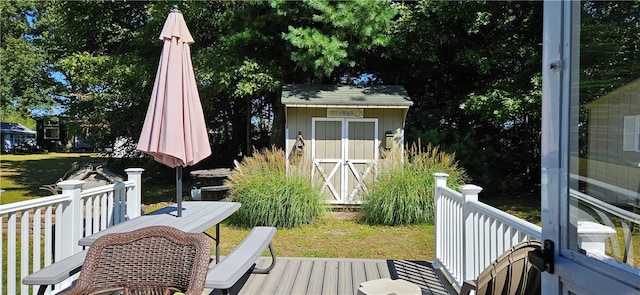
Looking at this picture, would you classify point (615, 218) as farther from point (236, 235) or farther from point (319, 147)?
point (319, 147)

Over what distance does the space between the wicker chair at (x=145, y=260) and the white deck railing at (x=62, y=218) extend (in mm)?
878

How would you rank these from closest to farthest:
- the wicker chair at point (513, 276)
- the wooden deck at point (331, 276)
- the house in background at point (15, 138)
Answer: the wicker chair at point (513, 276) < the wooden deck at point (331, 276) < the house in background at point (15, 138)

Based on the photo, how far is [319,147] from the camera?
8.16 metres

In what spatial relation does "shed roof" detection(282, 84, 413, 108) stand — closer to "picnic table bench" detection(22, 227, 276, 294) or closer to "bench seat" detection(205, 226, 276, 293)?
"bench seat" detection(205, 226, 276, 293)

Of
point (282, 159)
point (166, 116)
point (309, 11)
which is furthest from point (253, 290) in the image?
point (309, 11)

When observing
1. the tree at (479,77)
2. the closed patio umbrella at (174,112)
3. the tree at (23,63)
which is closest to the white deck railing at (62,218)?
the closed patio umbrella at (174,112)

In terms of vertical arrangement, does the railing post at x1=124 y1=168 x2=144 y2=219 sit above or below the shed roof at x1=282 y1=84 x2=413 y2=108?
below

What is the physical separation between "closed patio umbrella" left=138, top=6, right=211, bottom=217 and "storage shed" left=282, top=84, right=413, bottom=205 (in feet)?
15.1

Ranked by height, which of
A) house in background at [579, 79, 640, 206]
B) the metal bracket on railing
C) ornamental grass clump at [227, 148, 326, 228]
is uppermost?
house in background at [579, 79, 640, 206]

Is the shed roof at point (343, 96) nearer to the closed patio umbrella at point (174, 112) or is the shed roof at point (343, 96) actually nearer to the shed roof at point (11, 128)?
the closed patio umbrella at point (174, 112)

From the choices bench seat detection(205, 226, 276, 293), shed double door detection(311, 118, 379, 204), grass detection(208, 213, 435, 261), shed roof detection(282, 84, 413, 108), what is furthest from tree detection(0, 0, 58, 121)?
bench seat detection(205, 226, 276, 293)

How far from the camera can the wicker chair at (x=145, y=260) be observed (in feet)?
7.25

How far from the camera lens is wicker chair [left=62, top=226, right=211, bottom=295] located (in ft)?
7.25

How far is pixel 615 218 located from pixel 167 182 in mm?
12842
